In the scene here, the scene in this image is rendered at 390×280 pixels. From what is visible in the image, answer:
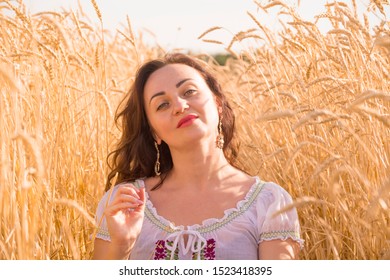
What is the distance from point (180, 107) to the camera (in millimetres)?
2250

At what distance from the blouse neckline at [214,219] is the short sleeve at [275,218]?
0.13 feet

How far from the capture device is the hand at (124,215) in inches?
79.5

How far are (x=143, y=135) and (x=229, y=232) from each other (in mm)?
698

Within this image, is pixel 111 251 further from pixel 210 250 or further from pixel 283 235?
pixel 283 235

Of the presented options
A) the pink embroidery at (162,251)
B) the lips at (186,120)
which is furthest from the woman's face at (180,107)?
the pink embroidery at (162,251)

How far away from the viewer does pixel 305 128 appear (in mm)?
2713

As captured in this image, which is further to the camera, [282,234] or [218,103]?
Answer: [218,103]

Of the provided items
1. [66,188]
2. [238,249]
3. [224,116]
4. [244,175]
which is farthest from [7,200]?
[224,116]

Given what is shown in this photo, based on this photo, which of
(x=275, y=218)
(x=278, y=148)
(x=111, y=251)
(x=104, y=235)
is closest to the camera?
(x=111, y=251)

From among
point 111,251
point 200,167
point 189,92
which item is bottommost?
point 111,251

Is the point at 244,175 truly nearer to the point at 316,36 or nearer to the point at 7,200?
the point at 316,36

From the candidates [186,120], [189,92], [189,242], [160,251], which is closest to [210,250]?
[189,242]

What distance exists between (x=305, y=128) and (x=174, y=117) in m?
0.71

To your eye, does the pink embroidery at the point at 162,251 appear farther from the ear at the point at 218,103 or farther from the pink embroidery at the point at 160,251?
the ear at the point at 218,103
